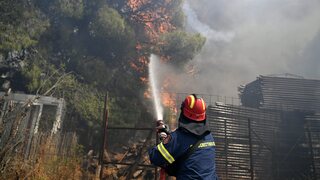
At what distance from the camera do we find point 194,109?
2945 mm

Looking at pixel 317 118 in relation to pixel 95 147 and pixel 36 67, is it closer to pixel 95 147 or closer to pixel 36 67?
pixel 95 147

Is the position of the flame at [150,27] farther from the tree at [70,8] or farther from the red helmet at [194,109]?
the red helmet at [194,109]

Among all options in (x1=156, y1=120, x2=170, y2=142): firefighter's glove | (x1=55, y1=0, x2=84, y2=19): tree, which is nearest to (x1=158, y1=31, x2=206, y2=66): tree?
(x1=55, y1=0, x2=84, y2=19): tree

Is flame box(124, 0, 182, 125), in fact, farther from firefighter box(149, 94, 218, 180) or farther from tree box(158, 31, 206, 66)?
firefighter box(149, 94, 218, 180)

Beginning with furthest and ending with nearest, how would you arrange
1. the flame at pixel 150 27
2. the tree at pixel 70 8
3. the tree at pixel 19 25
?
the flame at pixel 150 27 < the tree at pixel 70 8 < the tree at pixel 19 25

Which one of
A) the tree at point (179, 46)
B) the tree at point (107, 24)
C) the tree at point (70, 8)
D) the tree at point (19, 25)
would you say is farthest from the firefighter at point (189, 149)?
the tree at point (179, 46)

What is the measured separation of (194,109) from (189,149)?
1.33 ft

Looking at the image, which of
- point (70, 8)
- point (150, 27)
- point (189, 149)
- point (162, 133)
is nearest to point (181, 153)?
point (189, 149)

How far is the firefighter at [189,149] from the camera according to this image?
9.09 ft

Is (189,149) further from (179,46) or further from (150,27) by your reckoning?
(150,27)

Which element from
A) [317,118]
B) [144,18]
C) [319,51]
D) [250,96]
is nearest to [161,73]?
[144,18]

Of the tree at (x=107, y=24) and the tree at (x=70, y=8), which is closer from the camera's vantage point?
the tree at (x=70, y=8)

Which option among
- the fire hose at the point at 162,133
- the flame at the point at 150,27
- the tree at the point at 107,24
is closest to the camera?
the fire hose at the point at 162,133

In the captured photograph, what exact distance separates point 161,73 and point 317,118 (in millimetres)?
8968
